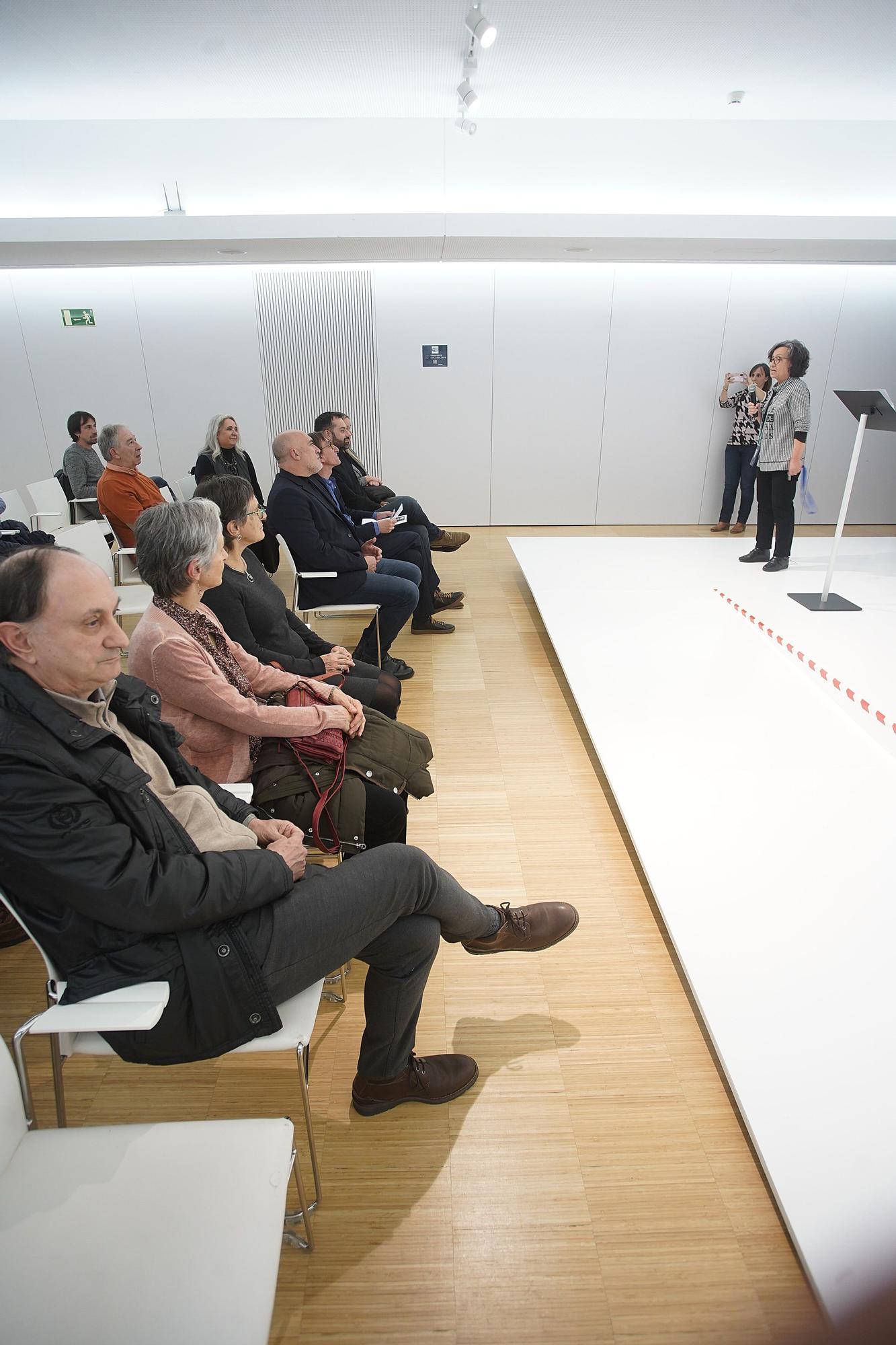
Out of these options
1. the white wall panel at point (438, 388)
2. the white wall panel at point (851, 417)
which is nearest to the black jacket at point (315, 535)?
the white wall panel at point (438, 388)

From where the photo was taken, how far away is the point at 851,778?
2584mm

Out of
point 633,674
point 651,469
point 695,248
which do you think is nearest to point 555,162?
point 695,248

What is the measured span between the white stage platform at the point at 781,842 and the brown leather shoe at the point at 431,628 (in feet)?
2.04

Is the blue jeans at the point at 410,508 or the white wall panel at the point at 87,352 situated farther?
the white wall panel at the point at 87,352

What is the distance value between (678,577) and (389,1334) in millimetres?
4483

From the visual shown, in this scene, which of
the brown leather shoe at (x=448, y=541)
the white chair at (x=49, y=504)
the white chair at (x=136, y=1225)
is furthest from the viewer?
the brown leather shoe at (x=448, y=541)

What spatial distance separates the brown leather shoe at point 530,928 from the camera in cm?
191

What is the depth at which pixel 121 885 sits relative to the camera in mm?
1226

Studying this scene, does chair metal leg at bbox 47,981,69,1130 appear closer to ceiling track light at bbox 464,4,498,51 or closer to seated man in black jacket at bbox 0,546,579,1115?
seated man in black jacket at bbox 0,546,579,1115

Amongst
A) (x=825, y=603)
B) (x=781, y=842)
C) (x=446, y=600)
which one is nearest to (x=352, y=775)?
(x=781, y=842)

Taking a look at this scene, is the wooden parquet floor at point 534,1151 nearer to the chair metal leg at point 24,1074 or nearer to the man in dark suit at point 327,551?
the chair metal leg at point 24,1074

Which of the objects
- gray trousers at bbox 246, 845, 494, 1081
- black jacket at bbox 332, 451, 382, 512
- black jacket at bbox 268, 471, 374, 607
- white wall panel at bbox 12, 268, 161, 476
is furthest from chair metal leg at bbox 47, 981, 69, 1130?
white wall panel at bbox 12, 268, 161, 476

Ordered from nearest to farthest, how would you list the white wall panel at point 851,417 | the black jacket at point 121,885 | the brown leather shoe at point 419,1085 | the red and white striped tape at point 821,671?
1. the black jacket at point 121,885
2. the brown leather shoe at point 419,1085
3. the red and white striped tape at point 821,671
4. the white wall panel at point 851,417

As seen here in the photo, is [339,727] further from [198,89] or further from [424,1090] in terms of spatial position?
[198,89]
